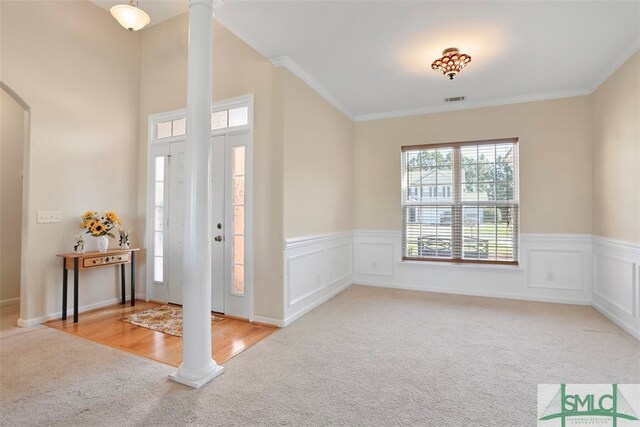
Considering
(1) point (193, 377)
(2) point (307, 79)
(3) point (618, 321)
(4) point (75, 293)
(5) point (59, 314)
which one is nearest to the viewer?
(1) point (193, 377)

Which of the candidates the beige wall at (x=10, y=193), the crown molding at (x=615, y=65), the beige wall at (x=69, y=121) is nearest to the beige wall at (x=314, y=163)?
the beige wall at (x=69, y=121)

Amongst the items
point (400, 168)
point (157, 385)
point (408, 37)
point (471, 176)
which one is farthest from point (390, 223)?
point (157, 385)

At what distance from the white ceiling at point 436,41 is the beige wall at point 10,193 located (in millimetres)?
1938

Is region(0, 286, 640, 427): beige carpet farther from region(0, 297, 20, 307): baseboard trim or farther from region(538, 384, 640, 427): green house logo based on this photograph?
region(0, 297, 20, 307): baseboard trim

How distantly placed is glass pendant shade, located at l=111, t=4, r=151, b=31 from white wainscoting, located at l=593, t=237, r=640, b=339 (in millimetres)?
5384

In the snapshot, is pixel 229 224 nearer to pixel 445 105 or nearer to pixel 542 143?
pixel 445 105

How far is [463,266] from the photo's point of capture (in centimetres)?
460

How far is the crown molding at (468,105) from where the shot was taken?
416 cm

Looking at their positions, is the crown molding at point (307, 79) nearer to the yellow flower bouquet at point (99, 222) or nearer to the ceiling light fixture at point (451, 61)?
the ceiling light fixture at point (451, 61)

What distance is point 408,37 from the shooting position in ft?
9.66

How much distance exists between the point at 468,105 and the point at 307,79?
250 cm

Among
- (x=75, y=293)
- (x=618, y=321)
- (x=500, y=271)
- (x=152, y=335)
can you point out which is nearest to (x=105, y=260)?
(x=75, y=293)

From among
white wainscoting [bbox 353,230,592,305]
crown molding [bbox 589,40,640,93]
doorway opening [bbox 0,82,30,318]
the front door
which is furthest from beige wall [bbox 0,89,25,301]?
Answer: crown molding [bbox 589,40,640,93]

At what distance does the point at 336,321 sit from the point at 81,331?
2.64 m
